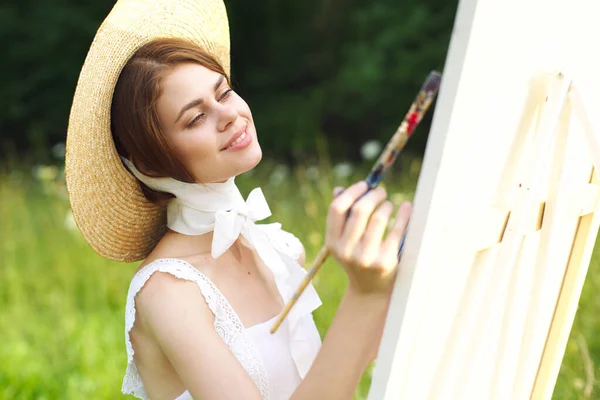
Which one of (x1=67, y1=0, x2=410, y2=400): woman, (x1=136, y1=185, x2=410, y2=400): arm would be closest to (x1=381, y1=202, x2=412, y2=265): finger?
(x1=136, y1=185, x2=410, y2=400): arm

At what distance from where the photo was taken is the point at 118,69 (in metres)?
1.62

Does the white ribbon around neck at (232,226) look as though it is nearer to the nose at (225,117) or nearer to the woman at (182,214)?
the woman at (182,214)

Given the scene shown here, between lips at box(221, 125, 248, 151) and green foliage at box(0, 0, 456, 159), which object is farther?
green foliage at box(0, 0, 456, 159)

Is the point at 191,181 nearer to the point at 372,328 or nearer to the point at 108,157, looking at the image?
the point at 108,157

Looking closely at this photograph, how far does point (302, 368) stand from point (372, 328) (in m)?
0.48

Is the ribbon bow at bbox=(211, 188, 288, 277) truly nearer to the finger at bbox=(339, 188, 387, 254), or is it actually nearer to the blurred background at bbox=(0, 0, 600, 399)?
the finger at bbox=(339, 188, 387, 254)

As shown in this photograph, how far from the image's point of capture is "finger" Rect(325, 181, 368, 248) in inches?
42.8

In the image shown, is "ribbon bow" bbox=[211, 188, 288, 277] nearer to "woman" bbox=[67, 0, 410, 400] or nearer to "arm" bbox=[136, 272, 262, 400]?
"woman" bbox=[67, 0, 410, 400]

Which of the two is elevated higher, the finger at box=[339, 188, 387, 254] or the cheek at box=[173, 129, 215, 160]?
the finger at box=[339, 188, 387, 254]

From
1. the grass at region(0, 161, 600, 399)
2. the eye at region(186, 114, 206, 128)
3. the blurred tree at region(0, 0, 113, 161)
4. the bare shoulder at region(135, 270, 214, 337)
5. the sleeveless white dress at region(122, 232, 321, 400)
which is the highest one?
the eye at region(186, 114, 206, 128)

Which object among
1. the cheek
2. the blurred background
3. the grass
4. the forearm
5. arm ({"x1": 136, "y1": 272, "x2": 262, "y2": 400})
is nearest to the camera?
the forearm

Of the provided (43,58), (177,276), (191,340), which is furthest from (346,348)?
(43,58)

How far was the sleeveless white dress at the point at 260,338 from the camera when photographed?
155 centimetres

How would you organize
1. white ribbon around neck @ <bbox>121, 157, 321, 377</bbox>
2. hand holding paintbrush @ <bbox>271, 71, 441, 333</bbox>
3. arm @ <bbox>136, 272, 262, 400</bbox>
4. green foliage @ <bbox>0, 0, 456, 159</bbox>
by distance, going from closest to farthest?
hand holding paintbrush @ <bbox>271, 71, 441, 333</bbox> < arm @ <bbox>136, 272, 262, 400</bbox> < white ribbon around neck @ <bbox>121, 157, 321, 377</bbox> < green foliage @ <bbox>0, 0, 456, 159</bbox>
